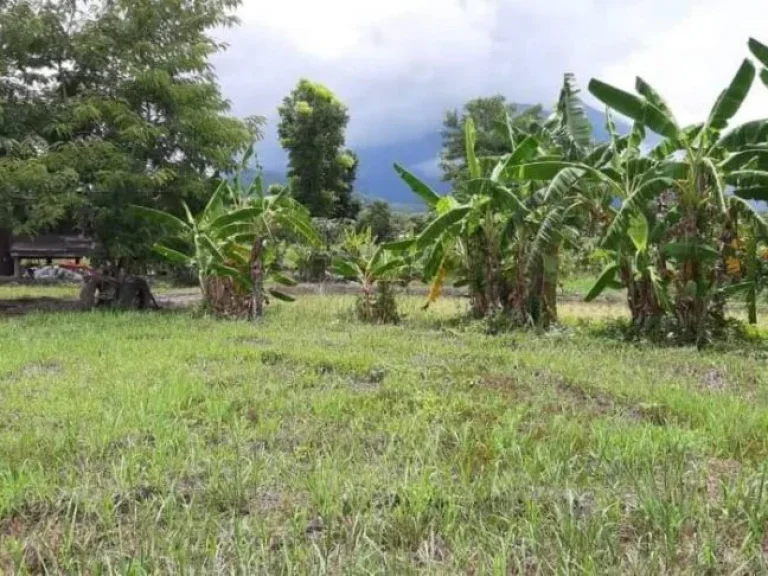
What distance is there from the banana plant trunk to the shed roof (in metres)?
10.4

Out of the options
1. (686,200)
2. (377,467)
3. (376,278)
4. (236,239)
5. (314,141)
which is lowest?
(377,467)

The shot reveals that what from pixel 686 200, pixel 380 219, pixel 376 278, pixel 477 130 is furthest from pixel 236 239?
pixel 477 130

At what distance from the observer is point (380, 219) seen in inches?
1137

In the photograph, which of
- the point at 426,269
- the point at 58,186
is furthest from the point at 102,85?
the point at 426,269

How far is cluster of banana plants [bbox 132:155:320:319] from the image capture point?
1101 cm

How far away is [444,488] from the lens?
9.50 feet

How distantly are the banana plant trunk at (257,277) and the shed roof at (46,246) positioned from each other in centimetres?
1041

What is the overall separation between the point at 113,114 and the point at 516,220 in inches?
276

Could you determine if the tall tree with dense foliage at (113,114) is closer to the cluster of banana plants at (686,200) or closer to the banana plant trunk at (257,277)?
the banana plant trunk at (257,277)

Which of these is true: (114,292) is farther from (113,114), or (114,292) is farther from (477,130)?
(477,130)

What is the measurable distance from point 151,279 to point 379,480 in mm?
22118

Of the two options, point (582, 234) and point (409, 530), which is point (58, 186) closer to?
point (582, 234)

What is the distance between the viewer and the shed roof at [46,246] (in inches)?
815

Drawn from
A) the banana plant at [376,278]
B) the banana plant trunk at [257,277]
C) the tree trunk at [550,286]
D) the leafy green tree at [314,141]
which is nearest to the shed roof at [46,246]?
the leafy green tree at [314,141]
